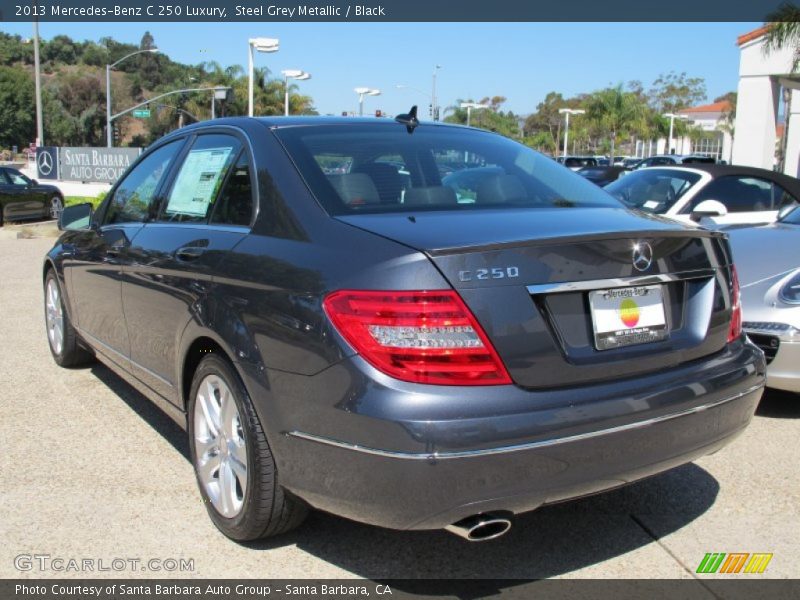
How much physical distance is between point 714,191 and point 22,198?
1628 cm

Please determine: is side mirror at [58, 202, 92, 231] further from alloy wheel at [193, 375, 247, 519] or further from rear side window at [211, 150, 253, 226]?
alloy wheel at [193, 375, 247, 519]

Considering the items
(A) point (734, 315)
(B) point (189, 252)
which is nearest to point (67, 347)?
(B) point (189, 252)

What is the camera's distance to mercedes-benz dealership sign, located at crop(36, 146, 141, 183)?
2291cm

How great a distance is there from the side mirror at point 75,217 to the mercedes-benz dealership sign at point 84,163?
709 inches

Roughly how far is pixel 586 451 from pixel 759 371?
39.7 inches

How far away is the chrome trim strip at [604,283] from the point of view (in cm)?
242

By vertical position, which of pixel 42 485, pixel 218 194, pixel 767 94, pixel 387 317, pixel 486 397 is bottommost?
pixel 42 485

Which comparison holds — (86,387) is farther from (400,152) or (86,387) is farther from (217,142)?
(400,152)

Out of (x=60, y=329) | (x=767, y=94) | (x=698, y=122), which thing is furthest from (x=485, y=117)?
(x=60, y=329)

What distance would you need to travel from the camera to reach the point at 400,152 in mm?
3406

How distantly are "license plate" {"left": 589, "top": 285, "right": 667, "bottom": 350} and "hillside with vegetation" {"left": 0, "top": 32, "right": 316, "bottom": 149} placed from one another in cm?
5659

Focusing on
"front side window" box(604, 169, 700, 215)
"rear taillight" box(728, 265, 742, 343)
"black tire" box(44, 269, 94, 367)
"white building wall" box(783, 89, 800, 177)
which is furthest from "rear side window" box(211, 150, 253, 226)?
"white building wall" box(783, 89, 800, 177)

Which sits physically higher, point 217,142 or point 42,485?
point 217,142

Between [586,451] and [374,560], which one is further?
[374,560]
